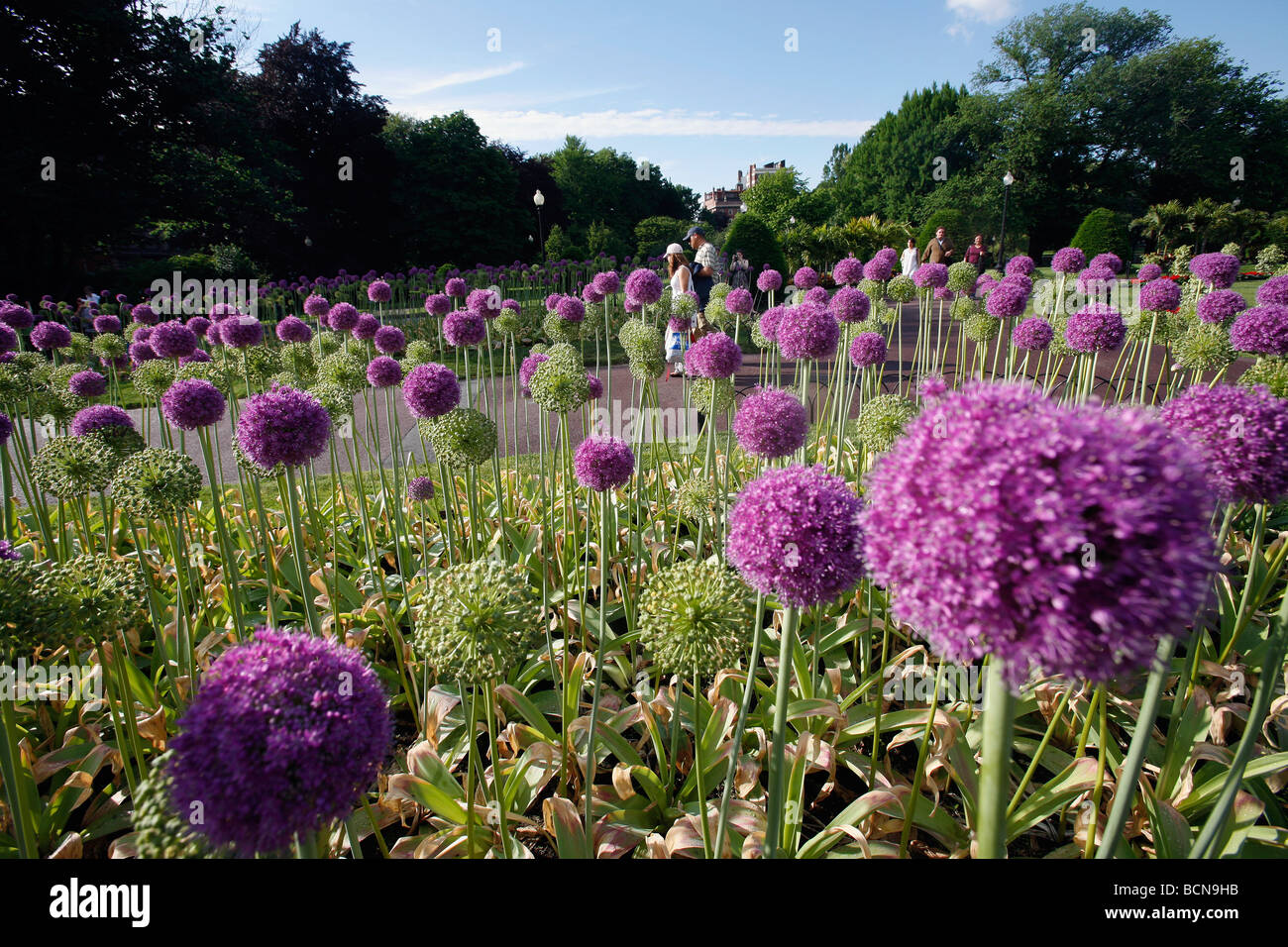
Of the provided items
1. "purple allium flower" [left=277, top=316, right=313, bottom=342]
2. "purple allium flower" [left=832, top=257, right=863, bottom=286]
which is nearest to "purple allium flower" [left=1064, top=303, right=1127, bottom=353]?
"purple allium flower" [left=832, top=257, right=863, bottom=286]

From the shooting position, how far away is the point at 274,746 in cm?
124

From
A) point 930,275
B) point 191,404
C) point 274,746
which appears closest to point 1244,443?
point 274,746

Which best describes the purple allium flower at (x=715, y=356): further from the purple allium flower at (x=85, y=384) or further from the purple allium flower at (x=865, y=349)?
the purple allium flower at (x=85, y=384)

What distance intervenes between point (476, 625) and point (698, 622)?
0.70 meters

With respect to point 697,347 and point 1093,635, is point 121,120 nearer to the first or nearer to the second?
point 697,347

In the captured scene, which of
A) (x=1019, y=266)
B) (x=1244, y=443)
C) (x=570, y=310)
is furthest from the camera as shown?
(x=1019, y=266)

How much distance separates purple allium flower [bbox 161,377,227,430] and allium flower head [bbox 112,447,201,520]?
0.61 meters

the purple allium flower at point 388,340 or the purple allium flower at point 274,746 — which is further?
the purple allium flower at point 388,340

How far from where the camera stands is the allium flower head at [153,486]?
2.68 m

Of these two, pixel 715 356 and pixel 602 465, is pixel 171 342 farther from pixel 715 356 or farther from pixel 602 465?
pixel 715 356

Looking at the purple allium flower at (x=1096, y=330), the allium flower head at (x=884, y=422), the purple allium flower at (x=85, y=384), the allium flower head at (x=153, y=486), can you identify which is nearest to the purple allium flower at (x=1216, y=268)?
the purple allium flower at (x=1096, y=330)

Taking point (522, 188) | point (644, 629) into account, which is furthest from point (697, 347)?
point (522, 188)
